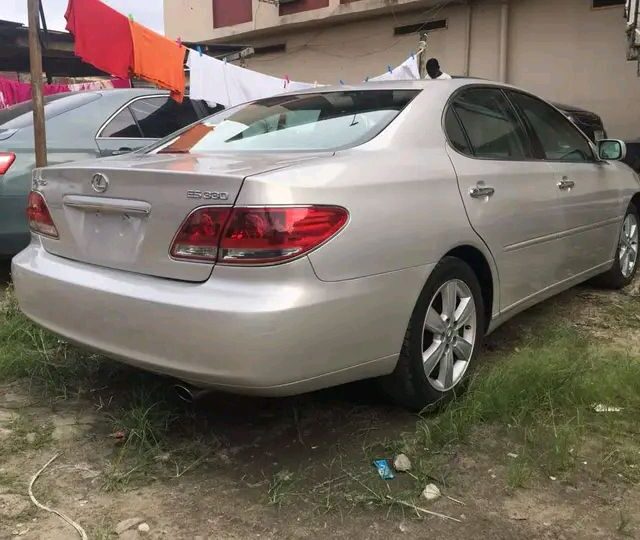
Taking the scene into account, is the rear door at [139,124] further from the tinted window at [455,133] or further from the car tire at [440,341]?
the car tire at [440,341]

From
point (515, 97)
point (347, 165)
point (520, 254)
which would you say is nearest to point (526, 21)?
point (515, 97)

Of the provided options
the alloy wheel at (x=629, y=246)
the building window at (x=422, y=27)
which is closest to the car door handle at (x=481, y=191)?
the alloy wheel at (x=629, y=246)

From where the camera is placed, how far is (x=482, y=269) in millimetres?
3211

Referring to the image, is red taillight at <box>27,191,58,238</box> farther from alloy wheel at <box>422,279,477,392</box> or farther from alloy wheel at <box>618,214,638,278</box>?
alloy wheel at <box>618,214,638,278</box>

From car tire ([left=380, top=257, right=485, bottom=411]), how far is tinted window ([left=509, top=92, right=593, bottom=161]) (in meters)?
1.30

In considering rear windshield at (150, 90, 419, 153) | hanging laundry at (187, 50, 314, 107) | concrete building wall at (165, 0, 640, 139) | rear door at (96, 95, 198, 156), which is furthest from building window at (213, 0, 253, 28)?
rear windshield at (150, 90, 419, 153)

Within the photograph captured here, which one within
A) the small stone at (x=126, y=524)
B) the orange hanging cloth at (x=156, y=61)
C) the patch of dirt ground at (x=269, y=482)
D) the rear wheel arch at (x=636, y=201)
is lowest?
the patch of dirt ground at (x=269, y=482)

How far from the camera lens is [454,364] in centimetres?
309

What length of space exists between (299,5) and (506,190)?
1347 cm

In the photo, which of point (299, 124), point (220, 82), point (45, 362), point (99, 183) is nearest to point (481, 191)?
point (299, 124)

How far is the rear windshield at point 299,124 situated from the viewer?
2.94 meters

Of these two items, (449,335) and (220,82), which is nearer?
(449,335)

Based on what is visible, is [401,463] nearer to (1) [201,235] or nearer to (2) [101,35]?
(1) [201,235]

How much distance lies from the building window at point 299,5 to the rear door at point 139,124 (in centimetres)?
955
